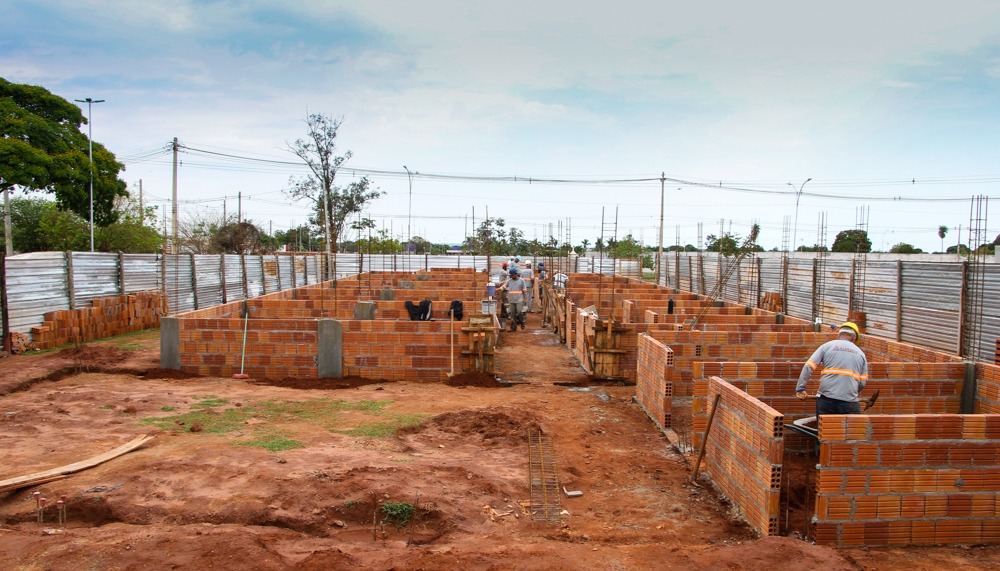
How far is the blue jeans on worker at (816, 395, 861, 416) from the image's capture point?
5.40 metres

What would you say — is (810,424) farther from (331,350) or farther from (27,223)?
(27,223)

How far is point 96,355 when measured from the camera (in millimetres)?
11484

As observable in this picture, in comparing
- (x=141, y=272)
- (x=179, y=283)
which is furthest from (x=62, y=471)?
(x=179, y=283)

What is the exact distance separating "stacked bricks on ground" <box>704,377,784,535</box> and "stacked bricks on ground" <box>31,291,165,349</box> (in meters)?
13.4

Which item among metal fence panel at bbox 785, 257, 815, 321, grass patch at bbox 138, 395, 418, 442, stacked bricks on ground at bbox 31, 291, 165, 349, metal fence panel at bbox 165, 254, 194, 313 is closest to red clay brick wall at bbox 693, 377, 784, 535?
grass patch at bbox 138, 395, 418, 442

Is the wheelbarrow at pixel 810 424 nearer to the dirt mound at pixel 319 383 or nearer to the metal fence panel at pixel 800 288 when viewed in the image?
the dirt mound at pixel 319 383

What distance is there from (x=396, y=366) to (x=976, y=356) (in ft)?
32.2

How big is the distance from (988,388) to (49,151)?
25650 millimetres

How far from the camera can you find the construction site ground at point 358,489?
4.03m

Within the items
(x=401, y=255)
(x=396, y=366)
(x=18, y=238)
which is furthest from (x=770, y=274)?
(x=18, y=238)

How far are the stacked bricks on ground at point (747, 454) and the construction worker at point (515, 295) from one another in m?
10.6

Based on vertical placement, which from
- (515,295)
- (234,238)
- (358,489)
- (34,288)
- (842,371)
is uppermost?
(234,238)

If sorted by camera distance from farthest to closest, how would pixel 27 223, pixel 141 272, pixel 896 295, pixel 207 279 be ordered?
1. pixel 27 223
2. pixel 207 279
3. pixel 141 272
4. pixel 896 295

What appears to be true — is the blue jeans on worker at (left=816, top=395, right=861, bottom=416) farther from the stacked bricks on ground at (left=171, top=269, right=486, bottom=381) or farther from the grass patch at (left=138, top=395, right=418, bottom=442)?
the stacked bricks on ground at (left=171, top=269, right=486, bottom=381)
